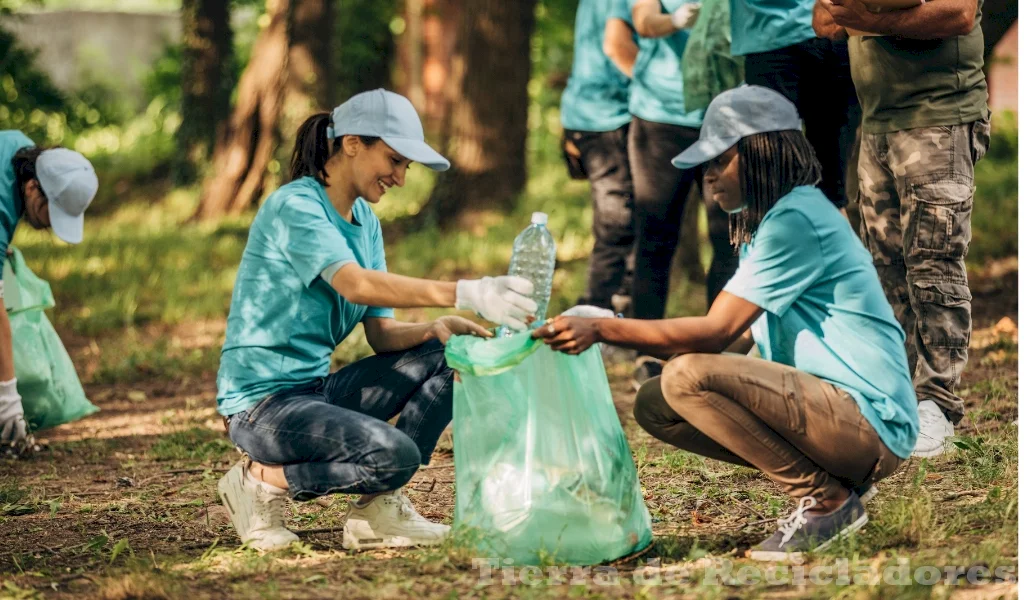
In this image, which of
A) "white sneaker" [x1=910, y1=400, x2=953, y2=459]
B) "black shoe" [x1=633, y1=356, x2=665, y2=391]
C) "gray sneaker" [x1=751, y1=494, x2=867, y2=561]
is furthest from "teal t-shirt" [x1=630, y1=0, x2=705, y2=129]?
"gray sneaker" [x1=751, y1=494, x2=867, y2=561]

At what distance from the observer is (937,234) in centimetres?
410

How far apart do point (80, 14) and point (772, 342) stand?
66.6 feet

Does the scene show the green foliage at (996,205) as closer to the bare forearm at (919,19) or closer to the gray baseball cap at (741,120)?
the bare forearm at (919,19)

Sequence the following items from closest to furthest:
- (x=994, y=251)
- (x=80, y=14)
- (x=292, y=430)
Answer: (x=292, y=430) < (x=994, y=251) < (x=80, y=14)

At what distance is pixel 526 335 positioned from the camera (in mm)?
3105

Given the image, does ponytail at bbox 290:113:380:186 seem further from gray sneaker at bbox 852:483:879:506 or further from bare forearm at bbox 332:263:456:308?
gray sneaker at bbox 852:483:879:506

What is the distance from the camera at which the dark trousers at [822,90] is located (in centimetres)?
472

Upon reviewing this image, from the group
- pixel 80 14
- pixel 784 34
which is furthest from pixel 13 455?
Answer: pixel 80 14

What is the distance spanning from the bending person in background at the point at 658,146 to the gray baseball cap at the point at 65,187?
88.2 inches

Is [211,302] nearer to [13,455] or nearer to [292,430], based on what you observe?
[13,455]

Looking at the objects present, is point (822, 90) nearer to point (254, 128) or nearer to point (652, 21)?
point (652, 21)

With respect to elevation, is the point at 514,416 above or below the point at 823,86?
below

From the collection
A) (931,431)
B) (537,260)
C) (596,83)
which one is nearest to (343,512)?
(537,260)

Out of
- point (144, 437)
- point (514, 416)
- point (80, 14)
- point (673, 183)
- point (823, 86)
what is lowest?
point (144, 437)
